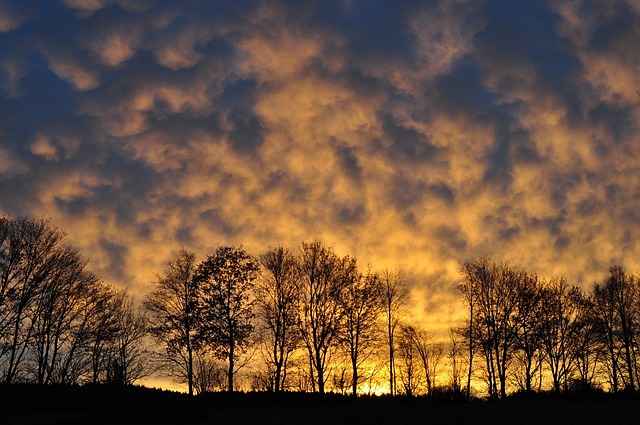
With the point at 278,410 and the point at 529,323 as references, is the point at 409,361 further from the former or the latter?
the point at 278,410

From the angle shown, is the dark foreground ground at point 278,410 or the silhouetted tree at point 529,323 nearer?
the dark foreground ground at point 278,410

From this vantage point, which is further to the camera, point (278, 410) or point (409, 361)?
point (409, 361)

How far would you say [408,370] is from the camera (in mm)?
77750

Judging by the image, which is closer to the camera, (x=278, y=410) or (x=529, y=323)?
(x=278, y=410)

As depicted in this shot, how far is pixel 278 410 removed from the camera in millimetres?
37125

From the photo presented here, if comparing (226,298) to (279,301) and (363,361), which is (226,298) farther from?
(363,361)

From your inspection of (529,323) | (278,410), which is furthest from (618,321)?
(278,410)

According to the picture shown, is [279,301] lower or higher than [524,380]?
higher

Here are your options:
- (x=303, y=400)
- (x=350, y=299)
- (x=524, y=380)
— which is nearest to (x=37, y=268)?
(x=303, y=400)

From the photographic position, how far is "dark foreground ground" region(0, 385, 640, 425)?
28406 millimetres

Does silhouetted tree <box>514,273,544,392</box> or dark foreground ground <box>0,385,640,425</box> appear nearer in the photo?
dark foreground ground <box>0,385,640,425</box>

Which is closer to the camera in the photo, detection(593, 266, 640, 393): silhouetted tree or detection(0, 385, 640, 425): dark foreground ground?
detection(0, 385, 640, 425): dark foreground ground

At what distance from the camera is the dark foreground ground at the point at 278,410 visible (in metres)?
28.4

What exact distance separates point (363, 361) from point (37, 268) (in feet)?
114
